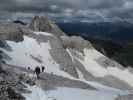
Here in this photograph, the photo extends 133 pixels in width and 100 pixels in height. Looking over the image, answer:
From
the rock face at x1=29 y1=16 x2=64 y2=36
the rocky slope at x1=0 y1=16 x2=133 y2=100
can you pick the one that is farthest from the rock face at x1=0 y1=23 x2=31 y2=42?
the rock face at x1=29 y1=16 x2=64 y2=36

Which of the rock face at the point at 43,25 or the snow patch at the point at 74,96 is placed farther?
the rock face at the point at 43,25

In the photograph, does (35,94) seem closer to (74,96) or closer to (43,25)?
(74,96)

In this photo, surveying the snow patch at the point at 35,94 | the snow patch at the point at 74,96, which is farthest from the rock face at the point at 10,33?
the snow patch at the point at 35,94

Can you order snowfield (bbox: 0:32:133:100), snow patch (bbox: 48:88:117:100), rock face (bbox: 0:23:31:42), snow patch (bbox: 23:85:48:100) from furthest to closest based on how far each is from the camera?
rock face (bbox: 0:23:31:42) → snowfield (bbox: 0:32:133:100) → snow patch (bbox: 48:88:117:100) → snow patch (bbox: 23:85:48:100)

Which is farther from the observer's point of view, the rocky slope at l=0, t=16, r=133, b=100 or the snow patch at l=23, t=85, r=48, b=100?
the rocky slope at l=0, t=16, r=133, b=100

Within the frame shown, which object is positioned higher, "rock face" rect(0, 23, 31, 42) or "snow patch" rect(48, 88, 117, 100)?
"rock face" rect(0, 23, 31, 42)

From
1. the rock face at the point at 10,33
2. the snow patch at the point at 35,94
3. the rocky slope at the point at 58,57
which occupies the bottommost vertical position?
the rocky slope at the point at 58,57

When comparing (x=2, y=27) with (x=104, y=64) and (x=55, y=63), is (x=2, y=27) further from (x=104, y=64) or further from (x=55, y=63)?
(x=104, y=64)

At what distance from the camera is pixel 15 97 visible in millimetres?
31719

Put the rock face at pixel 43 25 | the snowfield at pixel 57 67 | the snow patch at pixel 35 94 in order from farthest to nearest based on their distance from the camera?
the rock face at pixel 43 25 → the snowfield at pixel 57 67 → the snow patch at pixel 35 94

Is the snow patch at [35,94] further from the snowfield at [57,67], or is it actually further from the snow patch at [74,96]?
the snow patch at [74,96]

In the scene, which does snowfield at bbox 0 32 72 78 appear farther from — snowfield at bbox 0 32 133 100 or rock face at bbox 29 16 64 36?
rock face at bbox 29 16 64 36

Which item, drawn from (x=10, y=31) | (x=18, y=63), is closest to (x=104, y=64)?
(x=10, y=31)

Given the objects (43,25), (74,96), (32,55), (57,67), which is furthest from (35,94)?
(43,25)
